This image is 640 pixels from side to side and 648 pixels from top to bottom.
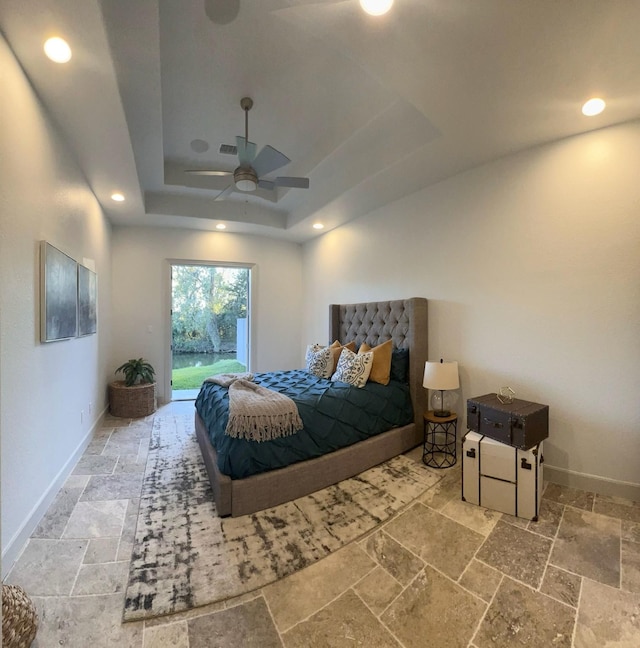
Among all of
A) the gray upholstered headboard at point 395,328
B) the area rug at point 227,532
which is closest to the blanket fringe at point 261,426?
the area rug at point 227,532

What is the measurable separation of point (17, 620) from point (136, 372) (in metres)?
3.60

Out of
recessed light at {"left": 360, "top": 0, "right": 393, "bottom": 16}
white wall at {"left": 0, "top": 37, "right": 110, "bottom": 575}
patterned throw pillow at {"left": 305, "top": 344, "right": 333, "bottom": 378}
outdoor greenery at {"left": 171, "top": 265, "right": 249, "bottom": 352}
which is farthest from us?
outdoor greenery at {"left": 171, "top": 265, "right": 249, "bottom": 352}

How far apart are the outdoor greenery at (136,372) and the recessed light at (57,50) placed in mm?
3648

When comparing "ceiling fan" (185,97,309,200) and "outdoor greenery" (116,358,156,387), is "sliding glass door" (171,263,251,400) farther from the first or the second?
"ceiling fan" (185,97,309,200)

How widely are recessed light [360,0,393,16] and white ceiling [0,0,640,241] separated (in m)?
0.05

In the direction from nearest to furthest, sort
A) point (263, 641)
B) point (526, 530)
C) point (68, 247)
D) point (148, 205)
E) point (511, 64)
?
point (263, 641) < point (511, 64) < point (526, 530) < point (68, 247) < point (148, 205)

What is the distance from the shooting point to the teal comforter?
7.61 ft

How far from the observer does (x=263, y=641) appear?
1.41 metres

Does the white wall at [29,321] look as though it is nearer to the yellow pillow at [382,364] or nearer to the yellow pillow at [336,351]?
the yellow pillow at [336,351]

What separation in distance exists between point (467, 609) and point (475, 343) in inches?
84.9

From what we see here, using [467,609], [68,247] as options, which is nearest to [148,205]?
[68,247]

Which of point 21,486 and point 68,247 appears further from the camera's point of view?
point 68,247

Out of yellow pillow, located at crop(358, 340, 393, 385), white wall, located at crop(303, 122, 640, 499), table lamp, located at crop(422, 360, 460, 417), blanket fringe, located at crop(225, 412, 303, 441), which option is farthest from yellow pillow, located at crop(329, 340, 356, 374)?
blanket fringe, located at crop(225, 412, 303, 441)

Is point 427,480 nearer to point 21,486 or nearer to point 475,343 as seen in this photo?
point 475,343
